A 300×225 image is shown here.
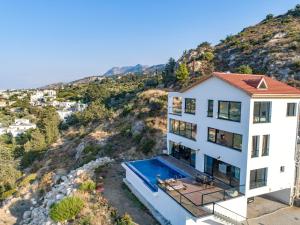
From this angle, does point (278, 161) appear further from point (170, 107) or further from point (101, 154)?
point (101, 154)

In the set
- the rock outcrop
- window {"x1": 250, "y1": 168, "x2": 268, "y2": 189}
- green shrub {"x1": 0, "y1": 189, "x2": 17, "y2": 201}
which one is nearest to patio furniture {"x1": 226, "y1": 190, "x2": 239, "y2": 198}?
window {"x1": 250, "y1": 168, "x2": 268, "y2": 189}

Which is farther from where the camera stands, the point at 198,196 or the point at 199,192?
the point at 199,192

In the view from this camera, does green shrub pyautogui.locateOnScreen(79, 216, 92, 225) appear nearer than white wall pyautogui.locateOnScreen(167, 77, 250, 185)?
No

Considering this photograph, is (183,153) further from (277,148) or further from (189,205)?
(189,205)

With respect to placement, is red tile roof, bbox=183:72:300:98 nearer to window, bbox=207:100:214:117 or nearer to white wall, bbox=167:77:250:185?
white wall, bbox=167:77:250:185

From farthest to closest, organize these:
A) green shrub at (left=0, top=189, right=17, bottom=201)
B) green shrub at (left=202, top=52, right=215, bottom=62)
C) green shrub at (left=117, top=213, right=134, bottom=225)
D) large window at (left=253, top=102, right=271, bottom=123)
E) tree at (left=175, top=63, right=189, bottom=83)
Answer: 1. green shrub at (left=202, top=52, right=215, bottom=62)
2. tree at (left=175, top=63, right=189, bottom=83)
3. green shrub at (left=0, top=189, right=17, bottom=201)
4. green shrub at (left=117, top=213, right=134, bottom=225)
5. large window at (left=253, top=102, right=271, bottom=123)

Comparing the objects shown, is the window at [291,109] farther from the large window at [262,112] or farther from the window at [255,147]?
the window at [255,147]

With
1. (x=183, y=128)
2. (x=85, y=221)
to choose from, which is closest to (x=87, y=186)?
(x=85, y=221)

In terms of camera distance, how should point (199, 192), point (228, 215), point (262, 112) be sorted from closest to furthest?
point (228, 215) → point (262, 112) → point (199, 192)
